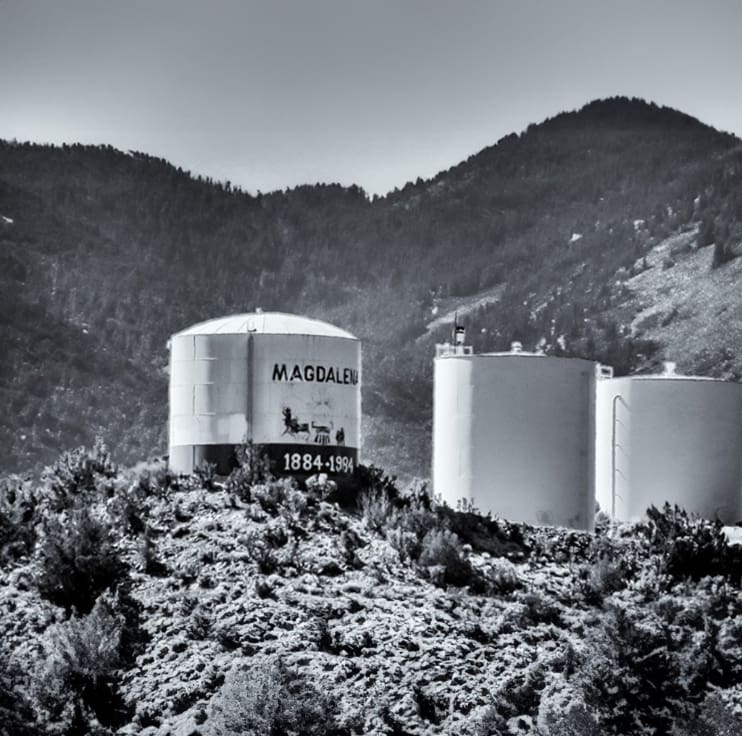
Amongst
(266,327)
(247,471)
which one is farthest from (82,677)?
(266,327)

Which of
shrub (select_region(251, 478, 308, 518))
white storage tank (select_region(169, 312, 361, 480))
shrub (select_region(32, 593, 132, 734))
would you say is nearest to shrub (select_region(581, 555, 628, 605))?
white storage tank (select_region(169, 312, 361, 480))

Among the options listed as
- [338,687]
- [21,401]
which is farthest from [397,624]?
[21,401]

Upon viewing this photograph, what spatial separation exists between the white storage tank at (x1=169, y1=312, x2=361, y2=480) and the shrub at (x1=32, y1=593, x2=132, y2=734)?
269 inches

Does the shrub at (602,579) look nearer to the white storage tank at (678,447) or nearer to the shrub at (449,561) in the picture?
the shrub at (449,561)

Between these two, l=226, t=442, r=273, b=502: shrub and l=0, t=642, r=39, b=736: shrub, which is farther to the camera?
l=226, t=442, r=273, b=502: shrub

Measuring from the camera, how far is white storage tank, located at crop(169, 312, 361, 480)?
180 feet

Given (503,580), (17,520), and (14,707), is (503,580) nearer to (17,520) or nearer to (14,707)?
(17,520)

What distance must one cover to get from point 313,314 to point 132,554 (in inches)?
3263

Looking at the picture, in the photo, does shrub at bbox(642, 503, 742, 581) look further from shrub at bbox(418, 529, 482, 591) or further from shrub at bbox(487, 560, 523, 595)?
shrub at bbox(418, 529, 482, 591)

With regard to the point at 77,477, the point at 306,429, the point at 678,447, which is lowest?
the point at 77,477

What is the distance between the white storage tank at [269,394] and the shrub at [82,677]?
22.4 feet

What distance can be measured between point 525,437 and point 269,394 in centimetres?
653

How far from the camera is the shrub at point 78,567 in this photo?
5181 cm

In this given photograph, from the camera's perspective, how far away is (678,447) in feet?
205
